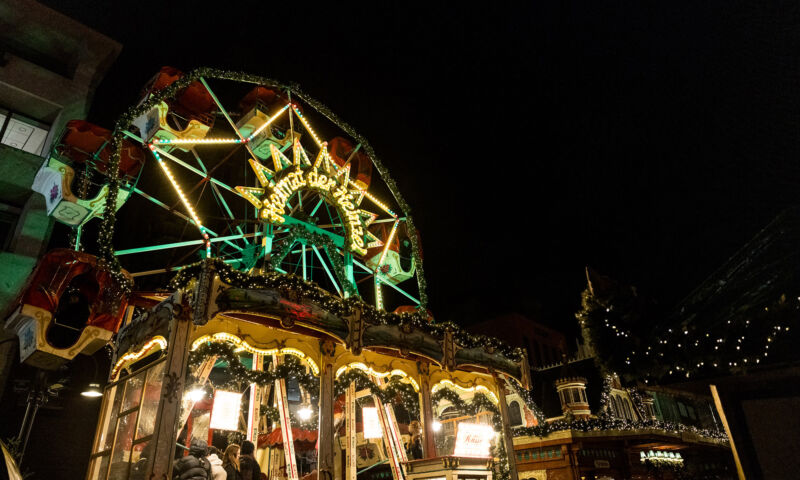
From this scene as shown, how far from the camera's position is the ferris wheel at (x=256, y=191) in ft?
41.7

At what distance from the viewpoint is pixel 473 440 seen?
11648 millimetres

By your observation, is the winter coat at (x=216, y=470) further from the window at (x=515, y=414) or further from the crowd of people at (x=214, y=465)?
the window at (x=515, y=414)

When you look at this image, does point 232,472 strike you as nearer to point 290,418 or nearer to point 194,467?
point 194,467

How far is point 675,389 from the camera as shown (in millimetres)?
4430

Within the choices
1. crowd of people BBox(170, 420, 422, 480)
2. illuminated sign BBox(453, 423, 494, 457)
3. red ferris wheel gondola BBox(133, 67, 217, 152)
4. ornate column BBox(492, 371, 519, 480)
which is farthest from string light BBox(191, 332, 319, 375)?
red ferris wheel gondola BBox(133, 67, 217, 152)

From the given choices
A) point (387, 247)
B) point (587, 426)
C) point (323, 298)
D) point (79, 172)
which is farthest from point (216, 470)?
point (587, 426)

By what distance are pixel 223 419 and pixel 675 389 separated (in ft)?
37.3

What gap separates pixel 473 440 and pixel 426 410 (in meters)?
1.48

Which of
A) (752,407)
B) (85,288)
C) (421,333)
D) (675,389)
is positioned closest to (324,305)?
(421,333)

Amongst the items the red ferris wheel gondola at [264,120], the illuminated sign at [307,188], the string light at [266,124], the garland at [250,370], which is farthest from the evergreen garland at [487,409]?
the string light at [266,124]

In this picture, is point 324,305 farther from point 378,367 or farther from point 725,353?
point 725,353

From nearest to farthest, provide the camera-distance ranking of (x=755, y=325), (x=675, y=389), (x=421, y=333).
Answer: (x=755, y=325) → (x=675, y=389) → (x=421, y=333)

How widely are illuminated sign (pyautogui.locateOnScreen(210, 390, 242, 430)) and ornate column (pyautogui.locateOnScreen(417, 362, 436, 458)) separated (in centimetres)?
528

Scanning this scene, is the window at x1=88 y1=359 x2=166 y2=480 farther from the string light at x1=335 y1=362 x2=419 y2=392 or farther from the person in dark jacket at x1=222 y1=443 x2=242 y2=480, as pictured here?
the string light at x1=335 y1=362 x2=419 y2=392
